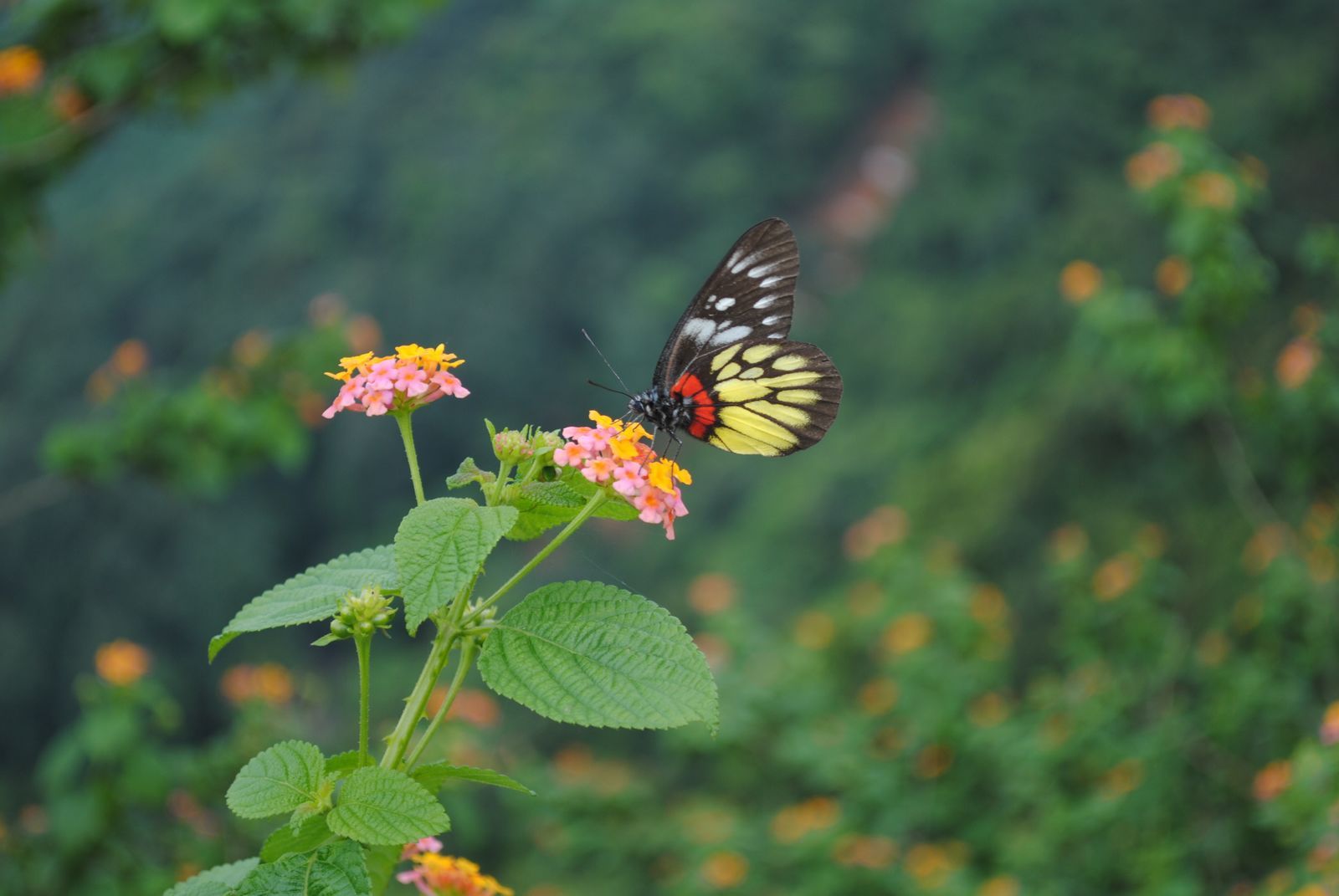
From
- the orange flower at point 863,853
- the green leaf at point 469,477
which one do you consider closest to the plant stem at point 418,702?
the green leaf at point 469,477

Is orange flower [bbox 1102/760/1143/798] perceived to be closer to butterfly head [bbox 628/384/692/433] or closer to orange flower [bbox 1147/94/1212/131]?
orange flower [bbox 1147/94/1212/131]

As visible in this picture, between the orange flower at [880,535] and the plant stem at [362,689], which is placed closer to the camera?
the plant stem at [362,689]

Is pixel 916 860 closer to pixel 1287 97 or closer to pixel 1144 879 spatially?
pixel 1144 879

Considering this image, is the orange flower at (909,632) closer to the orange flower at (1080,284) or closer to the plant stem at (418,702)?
the orange flower at (1080,284)

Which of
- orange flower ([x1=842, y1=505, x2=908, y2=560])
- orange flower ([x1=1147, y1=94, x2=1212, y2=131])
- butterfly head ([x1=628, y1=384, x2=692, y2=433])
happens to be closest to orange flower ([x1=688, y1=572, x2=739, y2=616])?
orange flower ([x1=842, y1=505, x2=908, y2=560])

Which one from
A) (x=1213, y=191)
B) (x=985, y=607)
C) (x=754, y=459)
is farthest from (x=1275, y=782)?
(x=754, y=459)

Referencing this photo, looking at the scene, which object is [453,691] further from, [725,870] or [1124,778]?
[1124,778]
